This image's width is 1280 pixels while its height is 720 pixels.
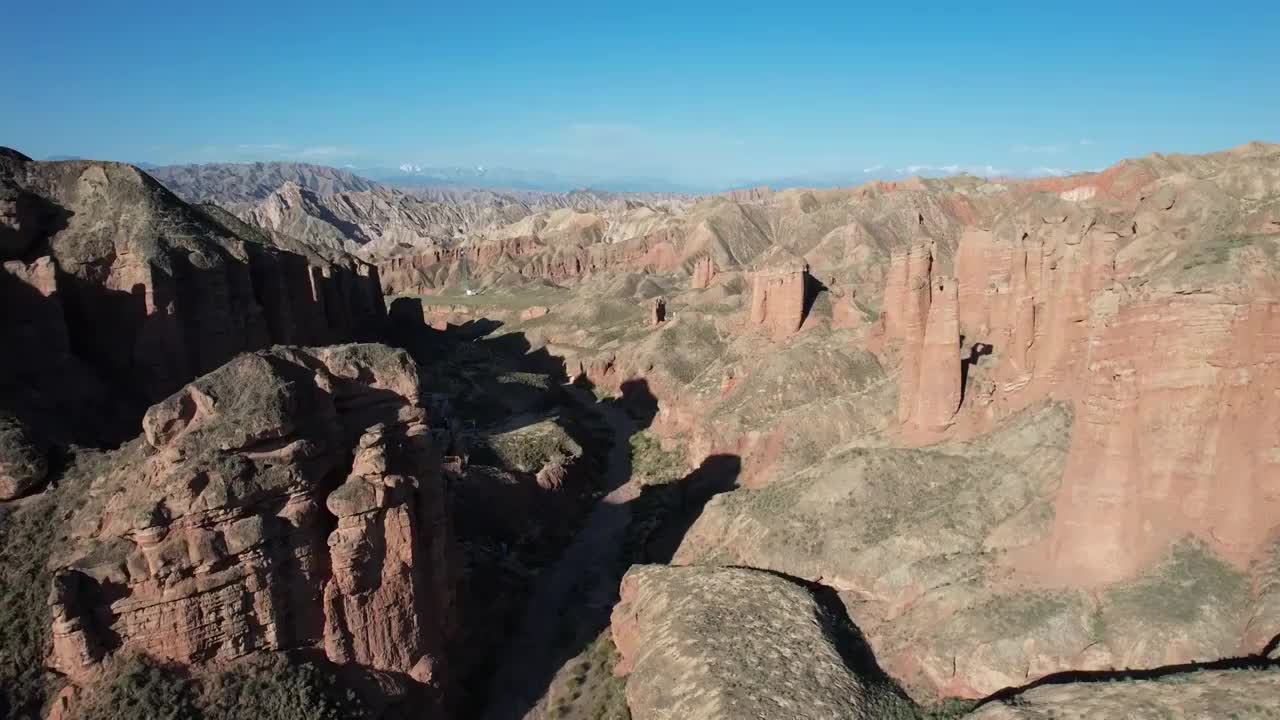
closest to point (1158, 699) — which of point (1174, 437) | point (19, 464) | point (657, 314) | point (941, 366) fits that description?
point (1174, 437)

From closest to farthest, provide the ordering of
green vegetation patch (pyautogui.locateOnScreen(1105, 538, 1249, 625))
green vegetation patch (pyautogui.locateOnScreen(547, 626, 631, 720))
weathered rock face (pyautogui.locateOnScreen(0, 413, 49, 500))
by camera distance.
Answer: green vegetation patch (pyautogui.locateOnScreen(1105, 538, 1249, 625)) → weathered rock face (pyautogui.locateOnScreen(0, 413, 49, 500)) → green vegetation patch (pyautogui.locateOnScreen(547, 626, 631, 720))

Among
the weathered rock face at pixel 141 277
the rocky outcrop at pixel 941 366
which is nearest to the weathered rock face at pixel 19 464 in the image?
the weathered rock face at pixel 141 277

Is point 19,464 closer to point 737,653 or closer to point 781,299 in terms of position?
point 737,653

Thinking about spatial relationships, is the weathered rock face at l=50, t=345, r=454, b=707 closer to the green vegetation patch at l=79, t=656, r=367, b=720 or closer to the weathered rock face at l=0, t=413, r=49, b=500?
the green vegetation patch at l=79, t=656, r=367, b=720

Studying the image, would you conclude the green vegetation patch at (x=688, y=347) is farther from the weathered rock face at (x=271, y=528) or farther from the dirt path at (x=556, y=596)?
the weathered rock face at (x=271, y=528)

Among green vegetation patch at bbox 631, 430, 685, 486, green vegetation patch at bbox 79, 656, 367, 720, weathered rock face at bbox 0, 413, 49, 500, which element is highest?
weathered rock face at bbox 0, 413, 49, 500

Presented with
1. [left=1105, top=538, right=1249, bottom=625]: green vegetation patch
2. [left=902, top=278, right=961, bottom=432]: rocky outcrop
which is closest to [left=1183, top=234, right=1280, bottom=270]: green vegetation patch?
[left=1105, top=538, right=1249, bottom=625]: green vegetation patch
